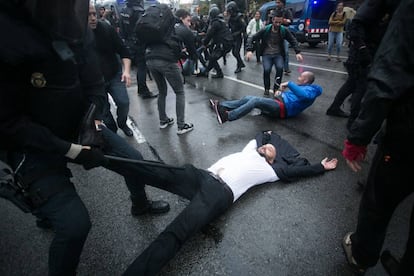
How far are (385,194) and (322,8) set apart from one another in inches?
501

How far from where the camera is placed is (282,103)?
167 inches

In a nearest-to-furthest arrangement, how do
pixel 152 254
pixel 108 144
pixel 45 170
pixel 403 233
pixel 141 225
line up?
1. pixel 45 170
2. pixel 152 254
3. pixel 108 144
4. pixel 403 233
5. pixel 141 225

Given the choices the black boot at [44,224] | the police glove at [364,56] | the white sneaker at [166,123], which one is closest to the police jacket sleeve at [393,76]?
the police glove at [364,56]

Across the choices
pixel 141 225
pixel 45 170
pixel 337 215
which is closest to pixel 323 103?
pixel 337 215

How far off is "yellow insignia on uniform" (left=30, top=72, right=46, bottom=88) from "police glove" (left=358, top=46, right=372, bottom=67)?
3.20 meters

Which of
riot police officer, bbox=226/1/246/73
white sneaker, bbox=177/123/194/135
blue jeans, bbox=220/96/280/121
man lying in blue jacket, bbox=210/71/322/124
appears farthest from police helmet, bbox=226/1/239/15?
white sneaker, bbox=177/123/194/135

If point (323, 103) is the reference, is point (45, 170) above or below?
above

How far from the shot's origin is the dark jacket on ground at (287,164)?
2.66 m

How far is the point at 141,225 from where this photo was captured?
2.25m

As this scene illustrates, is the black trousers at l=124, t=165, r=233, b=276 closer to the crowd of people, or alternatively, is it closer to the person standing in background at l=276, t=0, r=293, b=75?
the crowd of people

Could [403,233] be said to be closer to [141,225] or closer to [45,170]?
[141,225]

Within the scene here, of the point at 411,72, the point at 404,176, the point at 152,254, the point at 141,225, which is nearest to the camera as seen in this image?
the point at 411,72

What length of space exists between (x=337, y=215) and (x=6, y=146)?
244cm

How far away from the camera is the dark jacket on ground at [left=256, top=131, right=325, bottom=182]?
2.66 m
